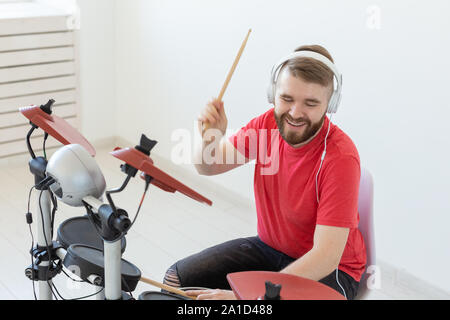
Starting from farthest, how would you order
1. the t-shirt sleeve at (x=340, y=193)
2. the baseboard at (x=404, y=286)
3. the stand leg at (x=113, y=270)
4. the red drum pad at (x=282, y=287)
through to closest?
the baseboard at (x=404, y=286) < the t-shirt sleeve at (x=340, y=193) < the stand leg at (x=113, y=270) < the red drum pad at (x=282, y=287)

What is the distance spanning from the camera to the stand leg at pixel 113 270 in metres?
1.16

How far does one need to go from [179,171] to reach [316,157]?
1955 mm

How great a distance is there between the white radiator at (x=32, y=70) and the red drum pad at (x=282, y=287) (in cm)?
260

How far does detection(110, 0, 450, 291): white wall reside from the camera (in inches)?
87.4

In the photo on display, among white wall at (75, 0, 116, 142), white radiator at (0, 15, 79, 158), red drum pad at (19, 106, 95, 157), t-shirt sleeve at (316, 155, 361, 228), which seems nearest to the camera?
red drum pad at (19, 106, 95, 157)

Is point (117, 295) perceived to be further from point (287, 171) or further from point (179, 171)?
point (179, 171)

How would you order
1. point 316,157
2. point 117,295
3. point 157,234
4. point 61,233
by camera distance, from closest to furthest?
point 117,295, point 61,233, point 316,157, point 157,234

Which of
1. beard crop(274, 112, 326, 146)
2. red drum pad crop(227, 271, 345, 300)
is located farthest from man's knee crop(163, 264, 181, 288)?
red drum pad crop(227, 271, 345, 300)

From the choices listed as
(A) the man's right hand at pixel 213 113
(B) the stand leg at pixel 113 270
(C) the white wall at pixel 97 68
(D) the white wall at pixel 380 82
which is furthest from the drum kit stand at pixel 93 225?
(C) the white wall at pixel 97 68

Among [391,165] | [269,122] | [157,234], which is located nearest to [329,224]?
[269,122]

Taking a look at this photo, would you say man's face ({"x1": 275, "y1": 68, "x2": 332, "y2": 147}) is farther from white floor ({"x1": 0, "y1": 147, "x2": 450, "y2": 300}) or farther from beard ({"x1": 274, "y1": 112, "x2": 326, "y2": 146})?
A: white floor ({"x1": 0, "y1": 147, "x2": 450, "y2": 300})

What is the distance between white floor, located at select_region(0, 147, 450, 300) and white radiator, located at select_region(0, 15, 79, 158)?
188mm

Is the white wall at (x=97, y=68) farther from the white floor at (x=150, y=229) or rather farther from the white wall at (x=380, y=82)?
the white wall at (x=380, y=82)

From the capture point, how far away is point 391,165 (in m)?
2.40
